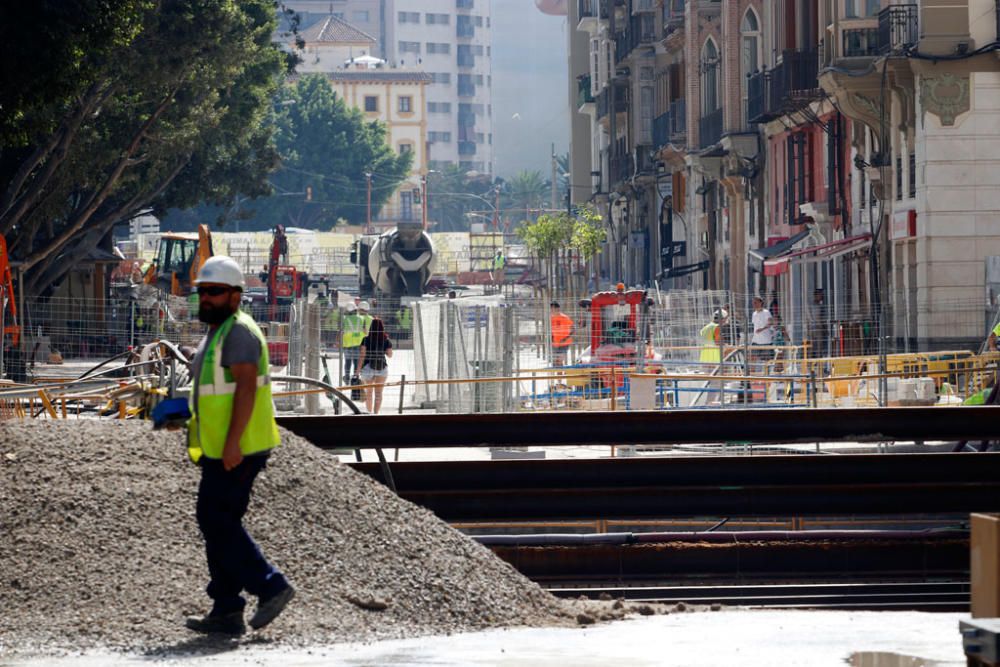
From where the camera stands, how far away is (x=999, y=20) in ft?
106

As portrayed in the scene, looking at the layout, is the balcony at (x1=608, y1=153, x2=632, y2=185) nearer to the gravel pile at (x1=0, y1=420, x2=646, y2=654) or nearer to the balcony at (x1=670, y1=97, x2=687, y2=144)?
the balcony at (x1=670, y1=97, x2=687, y2=144)

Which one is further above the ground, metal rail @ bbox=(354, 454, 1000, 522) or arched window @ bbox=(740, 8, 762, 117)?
arched window @ bbox=(740, 8, 762, 117)

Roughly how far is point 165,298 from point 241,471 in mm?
43365

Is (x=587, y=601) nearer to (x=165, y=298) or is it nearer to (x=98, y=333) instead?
(x=98, y=333)

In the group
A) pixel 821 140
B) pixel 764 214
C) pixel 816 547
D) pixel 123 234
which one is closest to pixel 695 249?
pixel 764 214

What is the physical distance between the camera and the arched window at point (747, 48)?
4900cm

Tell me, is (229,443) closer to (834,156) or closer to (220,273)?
(220,273)

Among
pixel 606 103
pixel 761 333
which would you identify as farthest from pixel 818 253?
pixel 606 103

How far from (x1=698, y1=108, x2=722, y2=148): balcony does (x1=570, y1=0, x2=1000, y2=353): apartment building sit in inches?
3.1

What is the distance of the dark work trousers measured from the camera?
24.5ft

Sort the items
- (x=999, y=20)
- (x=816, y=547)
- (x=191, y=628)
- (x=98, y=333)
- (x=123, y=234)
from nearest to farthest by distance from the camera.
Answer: (x=191, y=628) → (x=816, y=547) → (x=999, y=20) → (x=98, y=333) → (x=123, y=234)

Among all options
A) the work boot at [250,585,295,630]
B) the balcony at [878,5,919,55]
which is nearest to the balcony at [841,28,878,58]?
the balcony at [878,5,919,55]

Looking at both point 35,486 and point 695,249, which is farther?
point 695,249

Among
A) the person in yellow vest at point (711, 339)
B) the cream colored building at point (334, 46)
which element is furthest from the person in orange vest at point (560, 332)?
the cream colored building at point (334, 46)
